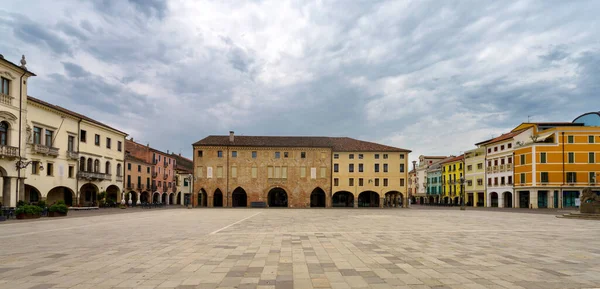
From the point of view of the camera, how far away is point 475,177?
71.6 metres

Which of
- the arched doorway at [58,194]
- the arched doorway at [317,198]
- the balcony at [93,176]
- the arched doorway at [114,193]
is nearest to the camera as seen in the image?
the arched doorway at [58,194]

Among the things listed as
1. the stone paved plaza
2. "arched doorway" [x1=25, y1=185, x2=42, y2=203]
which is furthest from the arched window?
the stone paved plaza

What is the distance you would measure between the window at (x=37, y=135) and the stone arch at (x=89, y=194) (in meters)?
11.6

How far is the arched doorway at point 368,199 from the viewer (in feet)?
212

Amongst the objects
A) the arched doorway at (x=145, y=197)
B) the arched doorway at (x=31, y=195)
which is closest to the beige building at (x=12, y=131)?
the arched doorway at (x=31, y=195)

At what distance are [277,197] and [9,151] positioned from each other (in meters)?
39.4

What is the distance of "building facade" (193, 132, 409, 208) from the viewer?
198 ft

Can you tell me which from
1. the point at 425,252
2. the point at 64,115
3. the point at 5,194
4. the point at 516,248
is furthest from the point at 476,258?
the point at 64,115

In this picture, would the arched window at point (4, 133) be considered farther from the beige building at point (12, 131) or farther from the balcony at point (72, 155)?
the balcony at point (72, 155)

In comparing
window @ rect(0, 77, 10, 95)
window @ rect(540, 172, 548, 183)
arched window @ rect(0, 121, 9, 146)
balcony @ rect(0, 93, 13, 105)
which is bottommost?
window @ rect(540, 172, 548, 183)

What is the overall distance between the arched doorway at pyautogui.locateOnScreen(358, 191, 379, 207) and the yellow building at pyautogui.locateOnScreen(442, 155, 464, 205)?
2239cm

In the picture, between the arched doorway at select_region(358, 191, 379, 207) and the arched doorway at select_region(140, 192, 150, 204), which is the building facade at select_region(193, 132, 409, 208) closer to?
the arched doorway at select_region(358, 191, 379, 207)

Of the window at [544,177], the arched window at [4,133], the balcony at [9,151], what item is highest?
the arched window at [4,133]

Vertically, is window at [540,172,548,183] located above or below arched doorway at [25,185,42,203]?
above
